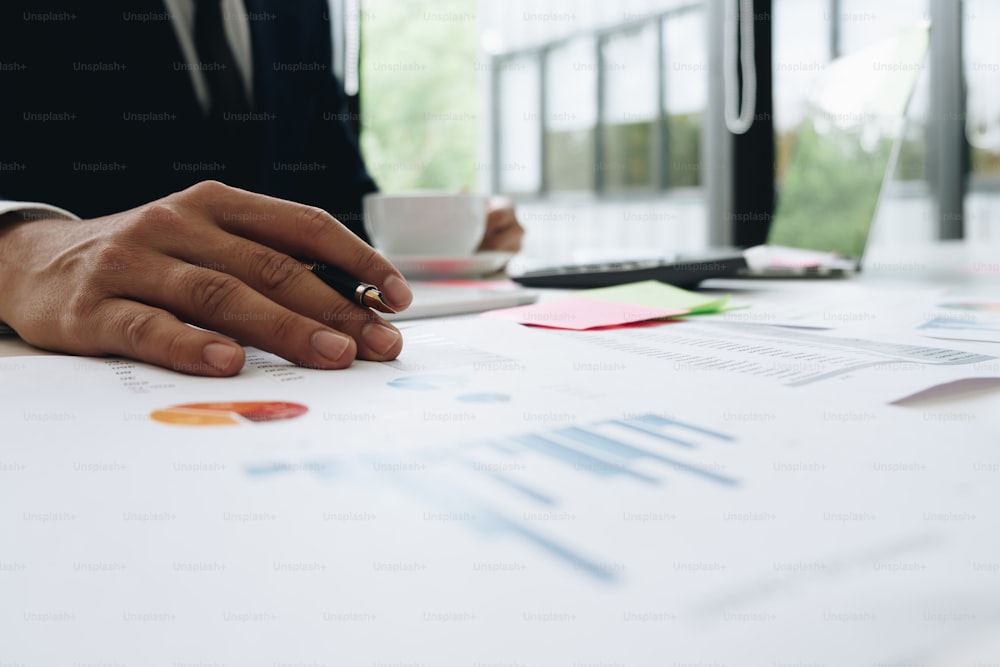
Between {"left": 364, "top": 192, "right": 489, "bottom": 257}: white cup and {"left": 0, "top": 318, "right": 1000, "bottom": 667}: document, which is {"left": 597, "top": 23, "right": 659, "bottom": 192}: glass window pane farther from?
{"left": 0, "top": 318, "right": 1000, "bottom": 667}: document

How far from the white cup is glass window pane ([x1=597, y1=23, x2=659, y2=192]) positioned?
232 inches

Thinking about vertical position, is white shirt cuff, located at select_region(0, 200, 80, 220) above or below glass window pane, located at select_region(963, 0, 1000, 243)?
below

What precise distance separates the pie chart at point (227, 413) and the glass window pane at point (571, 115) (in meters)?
7.04

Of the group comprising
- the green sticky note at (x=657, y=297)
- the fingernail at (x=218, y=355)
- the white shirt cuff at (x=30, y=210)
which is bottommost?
the fingernail at (x=218, y=355)

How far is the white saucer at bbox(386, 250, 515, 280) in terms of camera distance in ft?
3.54

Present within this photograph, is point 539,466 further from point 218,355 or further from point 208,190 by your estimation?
point 208,190

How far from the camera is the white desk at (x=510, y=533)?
18 centimetres

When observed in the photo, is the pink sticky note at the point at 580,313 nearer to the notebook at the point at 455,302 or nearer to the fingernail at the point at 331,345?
the notebook at the point at 455,302

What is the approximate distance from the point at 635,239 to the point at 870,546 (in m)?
6.68

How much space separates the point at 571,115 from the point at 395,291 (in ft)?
23.5

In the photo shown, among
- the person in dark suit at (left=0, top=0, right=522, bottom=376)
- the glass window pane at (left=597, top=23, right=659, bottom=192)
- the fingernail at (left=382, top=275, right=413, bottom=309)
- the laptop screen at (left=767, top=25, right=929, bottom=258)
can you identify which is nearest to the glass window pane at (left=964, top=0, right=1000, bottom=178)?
the glass window pane at (left=597, top=23, right=659, bottom=192)

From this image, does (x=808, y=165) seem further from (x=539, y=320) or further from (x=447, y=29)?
(x=447, y=29)

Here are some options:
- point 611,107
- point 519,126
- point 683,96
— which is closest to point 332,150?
point 683,96

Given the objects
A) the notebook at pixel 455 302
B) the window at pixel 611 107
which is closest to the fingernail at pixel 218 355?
the notebook at pixel 455 302
